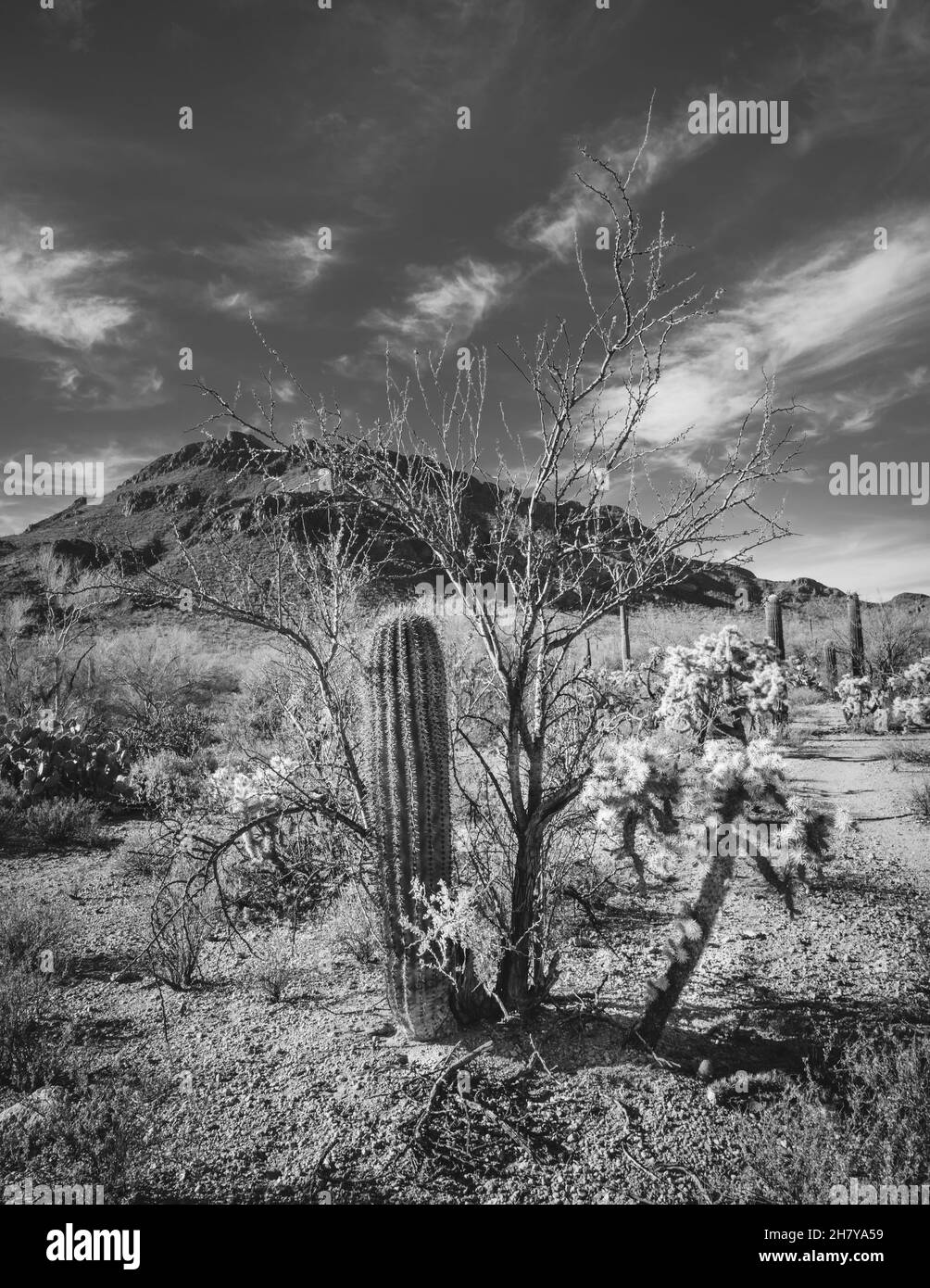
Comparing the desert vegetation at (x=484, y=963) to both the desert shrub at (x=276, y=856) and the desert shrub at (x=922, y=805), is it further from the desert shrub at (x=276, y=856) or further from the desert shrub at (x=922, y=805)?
the desert shrub at (x=922, y=805)

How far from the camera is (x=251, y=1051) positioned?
366 cm

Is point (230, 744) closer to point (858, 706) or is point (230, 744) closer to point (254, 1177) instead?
point (254, 1177)

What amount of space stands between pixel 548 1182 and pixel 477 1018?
114 centimetres

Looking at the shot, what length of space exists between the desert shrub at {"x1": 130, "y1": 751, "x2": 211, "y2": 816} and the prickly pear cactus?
29 cm

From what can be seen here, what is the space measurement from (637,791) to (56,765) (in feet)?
25.1

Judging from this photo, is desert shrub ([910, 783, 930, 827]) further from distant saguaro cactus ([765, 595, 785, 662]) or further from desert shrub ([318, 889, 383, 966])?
distant saguaro cactus ([765, 595, 785, 662])

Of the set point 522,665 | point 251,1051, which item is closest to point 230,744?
point 251,1051

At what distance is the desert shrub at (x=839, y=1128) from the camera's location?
2531mm

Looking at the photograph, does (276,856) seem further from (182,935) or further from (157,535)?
(157,535)

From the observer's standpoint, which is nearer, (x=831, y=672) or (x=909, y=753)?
(x=909, y=753)

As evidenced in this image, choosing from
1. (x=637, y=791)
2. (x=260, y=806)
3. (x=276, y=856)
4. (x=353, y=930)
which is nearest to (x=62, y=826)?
(x=260, y=806)

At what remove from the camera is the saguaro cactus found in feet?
12.1

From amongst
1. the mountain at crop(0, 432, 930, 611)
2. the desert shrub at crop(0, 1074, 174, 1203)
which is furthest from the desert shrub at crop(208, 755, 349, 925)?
the mountain at crop(0, 432, 930, 611)

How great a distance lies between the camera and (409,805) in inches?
148
